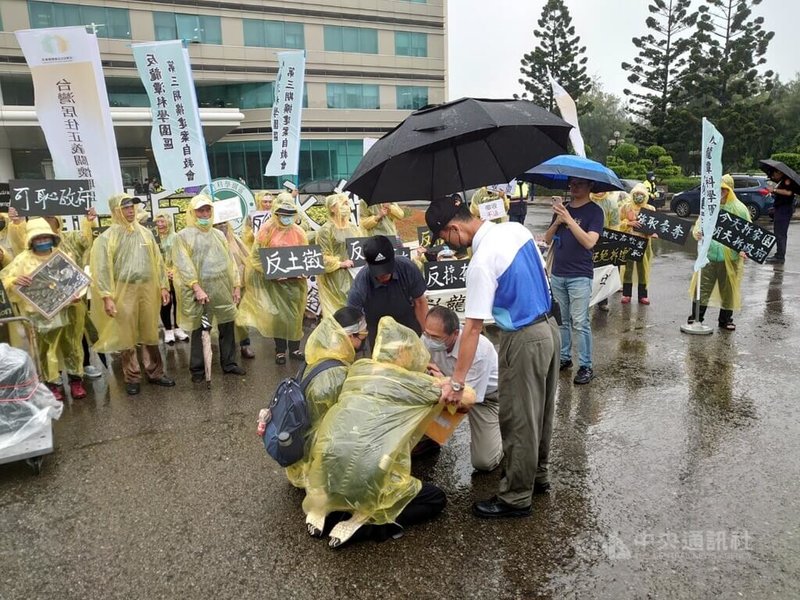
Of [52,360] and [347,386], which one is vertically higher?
[347,386]

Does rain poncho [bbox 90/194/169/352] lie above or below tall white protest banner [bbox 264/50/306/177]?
below

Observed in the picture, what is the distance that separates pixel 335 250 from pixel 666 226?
3.91 metres

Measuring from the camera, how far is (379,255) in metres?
3.73

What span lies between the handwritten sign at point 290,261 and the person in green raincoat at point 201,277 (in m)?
0.31

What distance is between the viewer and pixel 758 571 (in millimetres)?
2566

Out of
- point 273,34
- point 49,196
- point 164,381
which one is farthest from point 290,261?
point 273,34

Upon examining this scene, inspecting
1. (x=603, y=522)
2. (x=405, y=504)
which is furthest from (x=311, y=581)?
(x=603, y=522)

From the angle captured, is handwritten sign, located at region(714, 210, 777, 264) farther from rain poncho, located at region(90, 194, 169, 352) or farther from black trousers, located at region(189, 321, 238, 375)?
rain poncho, located at region(90, 194, 169, 352)

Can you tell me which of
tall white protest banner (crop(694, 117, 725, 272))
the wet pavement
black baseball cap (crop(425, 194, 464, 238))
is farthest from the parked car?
black baseball cap (crop(425, 194, 464, 238))

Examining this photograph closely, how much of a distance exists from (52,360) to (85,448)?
118cm

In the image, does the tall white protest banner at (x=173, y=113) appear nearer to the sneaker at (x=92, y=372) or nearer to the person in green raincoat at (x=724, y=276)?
the sneaker at (x=92, y=372)

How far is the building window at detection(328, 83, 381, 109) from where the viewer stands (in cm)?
3803

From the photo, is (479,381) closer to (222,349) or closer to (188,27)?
(222,349)

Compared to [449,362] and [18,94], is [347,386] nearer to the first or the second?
[449,362]
